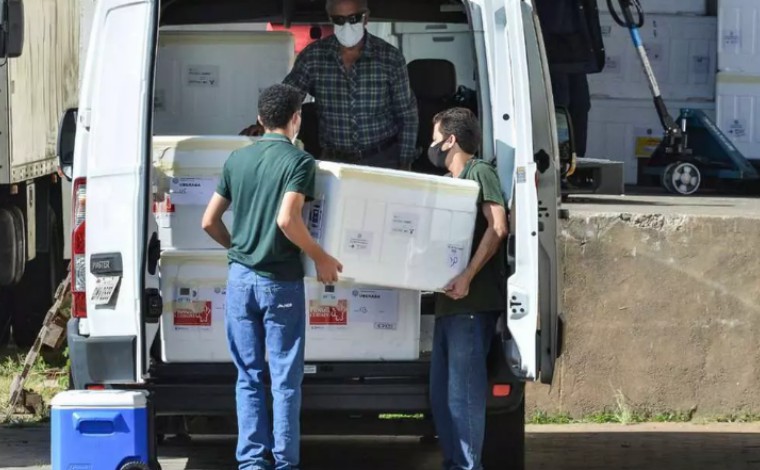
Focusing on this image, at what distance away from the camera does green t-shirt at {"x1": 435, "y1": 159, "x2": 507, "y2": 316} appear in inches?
260

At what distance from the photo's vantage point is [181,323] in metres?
6.70

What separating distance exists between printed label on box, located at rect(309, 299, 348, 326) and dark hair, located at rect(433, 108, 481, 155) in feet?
2.68

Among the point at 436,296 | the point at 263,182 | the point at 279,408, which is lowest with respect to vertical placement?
the point at 279,408

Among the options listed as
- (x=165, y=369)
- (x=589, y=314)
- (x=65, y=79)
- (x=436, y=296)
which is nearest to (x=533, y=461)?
(x=589, y=314)

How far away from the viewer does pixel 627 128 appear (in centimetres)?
1420

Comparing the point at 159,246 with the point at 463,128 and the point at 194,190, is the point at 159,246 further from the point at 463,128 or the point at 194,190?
the point at 463,128

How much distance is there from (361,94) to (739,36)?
6.84 m

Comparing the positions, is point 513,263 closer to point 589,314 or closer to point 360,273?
point 360,273

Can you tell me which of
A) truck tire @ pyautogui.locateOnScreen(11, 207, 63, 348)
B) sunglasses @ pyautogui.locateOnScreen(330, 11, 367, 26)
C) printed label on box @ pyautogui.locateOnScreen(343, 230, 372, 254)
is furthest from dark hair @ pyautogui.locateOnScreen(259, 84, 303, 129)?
truck tire @ pyautogui.locateOnScreen(11, 207, 63, 348)

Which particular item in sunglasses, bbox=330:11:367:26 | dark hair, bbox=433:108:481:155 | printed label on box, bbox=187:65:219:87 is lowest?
dark hair, bbox=433:108:481:155

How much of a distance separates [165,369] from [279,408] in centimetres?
53

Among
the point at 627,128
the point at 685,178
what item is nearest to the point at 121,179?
the point at 685,178

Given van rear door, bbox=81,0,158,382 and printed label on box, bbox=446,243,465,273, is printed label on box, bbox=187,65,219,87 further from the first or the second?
printed label on box, bbox=446,243,465,273

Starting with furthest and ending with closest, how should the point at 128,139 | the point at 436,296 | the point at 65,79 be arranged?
the point at 65,79
the point at 436,296
the point at 128,139
